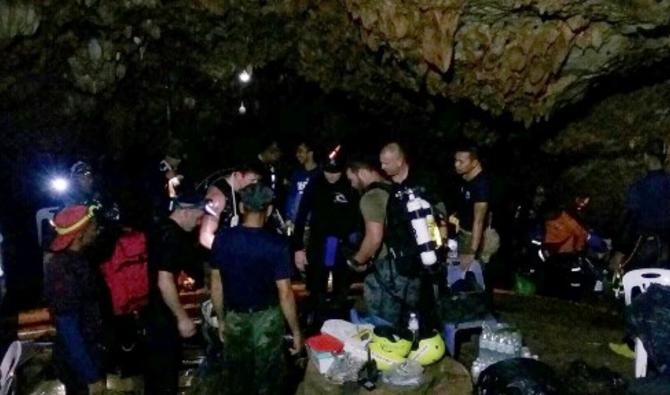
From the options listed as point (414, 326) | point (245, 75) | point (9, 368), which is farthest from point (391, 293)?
point (245, 75)

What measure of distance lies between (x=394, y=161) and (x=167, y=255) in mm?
2169

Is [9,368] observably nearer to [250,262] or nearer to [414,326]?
[250,262]

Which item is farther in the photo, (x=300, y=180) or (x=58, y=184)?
(x=58, y=184)

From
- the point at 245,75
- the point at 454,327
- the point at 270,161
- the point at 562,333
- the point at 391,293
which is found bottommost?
the point at 562,333

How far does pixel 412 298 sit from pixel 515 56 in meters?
3.13

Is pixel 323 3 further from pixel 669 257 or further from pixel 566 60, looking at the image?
pixel 669 257

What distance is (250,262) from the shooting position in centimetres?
494

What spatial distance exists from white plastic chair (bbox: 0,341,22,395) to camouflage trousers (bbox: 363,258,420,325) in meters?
2.65

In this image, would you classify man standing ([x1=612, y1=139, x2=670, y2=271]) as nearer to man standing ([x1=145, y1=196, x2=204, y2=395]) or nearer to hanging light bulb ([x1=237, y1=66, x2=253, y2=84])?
man standing ([x1=145, y1=196, x2=204, y2=395])

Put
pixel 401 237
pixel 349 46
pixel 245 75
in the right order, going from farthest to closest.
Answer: pixel 245 75 < pixel 349 46 < pixel 401 237

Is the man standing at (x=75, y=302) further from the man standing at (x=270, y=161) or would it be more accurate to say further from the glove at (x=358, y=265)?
the man standing at (x=270, y=161)

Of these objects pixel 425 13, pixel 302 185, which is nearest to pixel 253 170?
pixel 302 185

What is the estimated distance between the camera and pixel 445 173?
11977 mm

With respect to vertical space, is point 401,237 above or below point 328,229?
above
